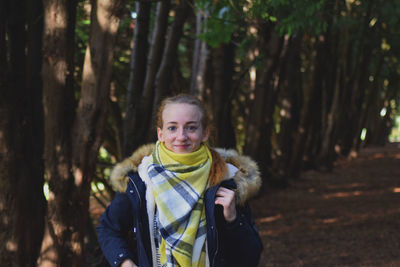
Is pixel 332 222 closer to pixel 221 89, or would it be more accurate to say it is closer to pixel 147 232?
pixel 221 89

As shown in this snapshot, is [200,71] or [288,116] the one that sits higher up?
[200,71]

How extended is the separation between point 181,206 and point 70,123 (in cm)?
191

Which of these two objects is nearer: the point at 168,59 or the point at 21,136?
the point at 21,136

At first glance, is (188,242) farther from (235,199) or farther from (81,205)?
(81,205)

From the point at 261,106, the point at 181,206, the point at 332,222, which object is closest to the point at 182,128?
the point at 181,206

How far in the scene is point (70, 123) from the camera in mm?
4180

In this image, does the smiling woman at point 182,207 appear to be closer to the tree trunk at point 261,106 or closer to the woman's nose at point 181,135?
the woman's nose at point 181,135

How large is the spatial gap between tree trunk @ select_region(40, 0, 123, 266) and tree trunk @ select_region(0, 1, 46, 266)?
635 millimetres

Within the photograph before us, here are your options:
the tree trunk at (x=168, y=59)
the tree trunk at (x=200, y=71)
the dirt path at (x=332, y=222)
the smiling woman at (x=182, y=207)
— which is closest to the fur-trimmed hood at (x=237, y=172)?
the smiling woman at (x=182, y=207)

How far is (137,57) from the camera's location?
6.86 metres

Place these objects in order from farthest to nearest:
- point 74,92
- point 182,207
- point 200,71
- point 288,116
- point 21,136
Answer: point 288,116 → point 200,71 → point 21,136 → point 74,92 → point 182,207

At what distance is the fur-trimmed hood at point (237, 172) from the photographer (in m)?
2.71

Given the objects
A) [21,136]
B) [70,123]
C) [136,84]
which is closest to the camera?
[70,123]

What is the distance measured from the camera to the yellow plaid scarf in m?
2.56
